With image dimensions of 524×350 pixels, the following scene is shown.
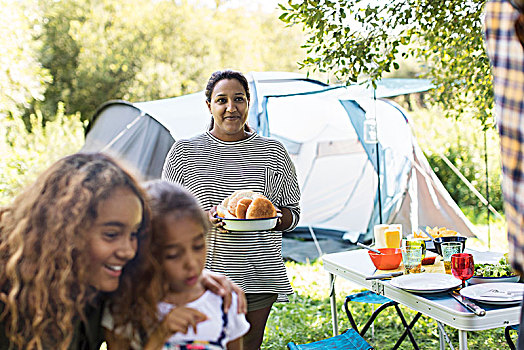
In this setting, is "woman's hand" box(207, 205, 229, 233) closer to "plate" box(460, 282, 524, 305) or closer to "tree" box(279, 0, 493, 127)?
"plate" box(460, 282, 524, 305)

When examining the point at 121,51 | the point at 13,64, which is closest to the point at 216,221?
the point at 13,64

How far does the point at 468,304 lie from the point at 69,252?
151cm

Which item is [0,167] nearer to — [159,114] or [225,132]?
[159,114]

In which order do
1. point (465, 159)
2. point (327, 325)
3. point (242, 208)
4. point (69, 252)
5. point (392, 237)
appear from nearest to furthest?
1. point (69, 252)
2. point (242, 208)
3. point (392, 237)
4. point (327, 325)
5. point (465, 159)

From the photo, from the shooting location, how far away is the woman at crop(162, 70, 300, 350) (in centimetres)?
244

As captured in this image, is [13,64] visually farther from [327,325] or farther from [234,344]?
[234,344]

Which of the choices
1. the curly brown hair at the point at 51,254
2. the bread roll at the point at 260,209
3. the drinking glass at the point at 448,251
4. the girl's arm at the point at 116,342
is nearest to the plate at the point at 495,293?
the drinking glass at the point at 448,251

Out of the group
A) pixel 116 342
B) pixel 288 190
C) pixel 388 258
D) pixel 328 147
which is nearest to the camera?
pixel 116 342

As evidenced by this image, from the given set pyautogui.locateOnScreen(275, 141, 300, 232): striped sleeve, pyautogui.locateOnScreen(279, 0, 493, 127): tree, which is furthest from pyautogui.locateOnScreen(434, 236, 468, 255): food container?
pyautogui.locateOnScreen(279, 0, 493, 127): tree

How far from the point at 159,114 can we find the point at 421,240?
434cm

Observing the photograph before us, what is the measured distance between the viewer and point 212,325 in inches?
55.0

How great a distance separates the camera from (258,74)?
639 centimetres

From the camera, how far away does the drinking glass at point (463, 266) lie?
233 centimetres

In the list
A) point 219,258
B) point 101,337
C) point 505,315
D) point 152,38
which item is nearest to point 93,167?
point 101,337
